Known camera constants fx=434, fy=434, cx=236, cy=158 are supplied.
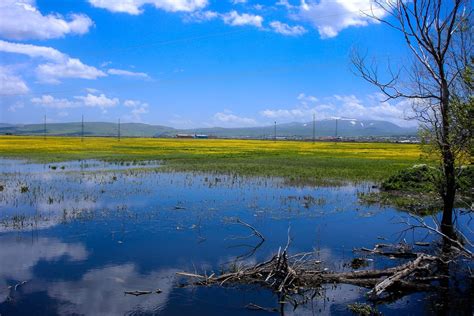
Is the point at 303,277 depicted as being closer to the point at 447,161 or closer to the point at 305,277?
the point at 305,277

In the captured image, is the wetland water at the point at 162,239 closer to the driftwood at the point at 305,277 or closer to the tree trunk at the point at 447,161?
the driftwood at the point at 305,277

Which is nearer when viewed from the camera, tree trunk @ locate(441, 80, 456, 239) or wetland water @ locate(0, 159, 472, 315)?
wetland water @ locate(0, 159, 472, 315)

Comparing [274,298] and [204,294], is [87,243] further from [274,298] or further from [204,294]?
[274,298]

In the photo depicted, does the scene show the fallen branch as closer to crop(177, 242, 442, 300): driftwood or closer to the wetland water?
crop(177, 242, 442, 300): driftwood

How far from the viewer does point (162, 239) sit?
15.6m

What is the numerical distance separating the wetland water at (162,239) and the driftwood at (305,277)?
0.97 feet

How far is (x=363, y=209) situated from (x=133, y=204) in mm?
11637

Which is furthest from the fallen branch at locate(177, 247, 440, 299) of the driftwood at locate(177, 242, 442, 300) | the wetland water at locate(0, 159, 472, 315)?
the wetland water at locate(0, 159, 472, 315)

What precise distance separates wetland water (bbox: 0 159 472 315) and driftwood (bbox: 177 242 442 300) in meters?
0.30

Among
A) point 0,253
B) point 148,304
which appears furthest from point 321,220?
point 0,253

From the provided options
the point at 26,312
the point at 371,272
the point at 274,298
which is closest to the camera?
the point at 26,312

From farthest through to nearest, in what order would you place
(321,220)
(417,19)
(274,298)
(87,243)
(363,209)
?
(363,209) → (321,220) → (87,243) → (417,19) → (274,298)

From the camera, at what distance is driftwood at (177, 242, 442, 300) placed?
35.6ft

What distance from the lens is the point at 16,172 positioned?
3441cm
